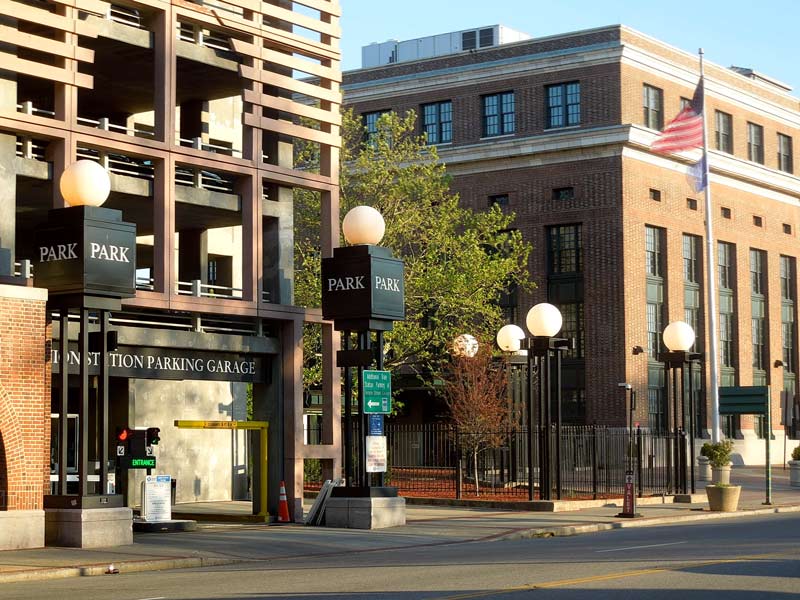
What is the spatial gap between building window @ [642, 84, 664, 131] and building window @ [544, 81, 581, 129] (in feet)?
10.4

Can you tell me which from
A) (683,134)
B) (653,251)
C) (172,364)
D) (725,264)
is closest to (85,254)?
(172,364)

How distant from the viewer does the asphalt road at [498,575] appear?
14969mm

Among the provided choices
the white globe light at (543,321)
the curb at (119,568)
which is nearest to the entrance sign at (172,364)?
the curb at (119,568)

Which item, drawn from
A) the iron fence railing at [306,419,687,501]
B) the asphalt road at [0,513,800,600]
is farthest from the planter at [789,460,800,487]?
the asphalt road at [0,513,800,600]

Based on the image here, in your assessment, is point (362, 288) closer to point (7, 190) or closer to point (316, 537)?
point (316, 537)

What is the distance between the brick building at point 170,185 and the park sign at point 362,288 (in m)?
1.97

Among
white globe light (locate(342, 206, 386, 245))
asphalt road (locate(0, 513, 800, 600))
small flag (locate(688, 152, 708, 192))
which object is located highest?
small flag (locate(688, 152, 708, 192))

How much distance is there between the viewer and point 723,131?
6950 cm

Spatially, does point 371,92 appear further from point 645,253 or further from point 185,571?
point 185,571

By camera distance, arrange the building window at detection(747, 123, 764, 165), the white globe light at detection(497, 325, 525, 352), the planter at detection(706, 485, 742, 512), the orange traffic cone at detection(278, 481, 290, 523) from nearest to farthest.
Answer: the orange traffic cone at detection(278, 481, 290, 523), the planter at detection(706, 485, 742, 512), the white globe light at detection(497, 325, 525, 352), the building window at detection(747, 123, 764, 165)

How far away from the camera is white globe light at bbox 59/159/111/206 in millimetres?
23534

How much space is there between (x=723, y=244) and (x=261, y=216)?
4408 cm

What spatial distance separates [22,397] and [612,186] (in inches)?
1645

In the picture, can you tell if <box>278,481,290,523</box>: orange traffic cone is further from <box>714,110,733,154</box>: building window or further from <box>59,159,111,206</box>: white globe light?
<box>714,110,733,154</box>: building window
